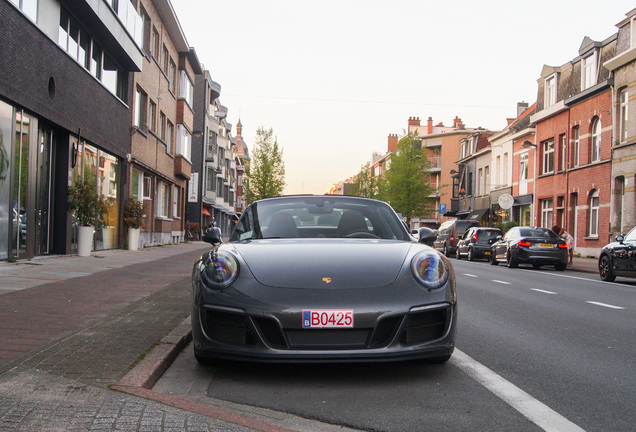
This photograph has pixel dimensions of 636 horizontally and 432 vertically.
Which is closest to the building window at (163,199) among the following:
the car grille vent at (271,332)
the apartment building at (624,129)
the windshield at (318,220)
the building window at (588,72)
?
the apartment building at (624,129)

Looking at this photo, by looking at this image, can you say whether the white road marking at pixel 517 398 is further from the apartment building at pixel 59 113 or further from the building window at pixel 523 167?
the building window at pixel 523 167

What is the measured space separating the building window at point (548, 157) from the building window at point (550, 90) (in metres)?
2.23

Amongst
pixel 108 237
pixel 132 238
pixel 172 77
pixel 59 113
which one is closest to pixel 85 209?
pixel 59 113

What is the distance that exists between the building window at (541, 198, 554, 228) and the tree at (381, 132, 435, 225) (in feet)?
78.1

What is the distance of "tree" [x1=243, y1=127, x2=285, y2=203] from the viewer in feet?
211

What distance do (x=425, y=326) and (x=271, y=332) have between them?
0.99m

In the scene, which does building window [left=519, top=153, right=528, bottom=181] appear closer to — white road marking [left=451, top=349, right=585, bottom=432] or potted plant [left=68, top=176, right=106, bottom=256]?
potted plant [left=68, top=176, right=106, bottom=256]

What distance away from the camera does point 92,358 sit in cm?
434

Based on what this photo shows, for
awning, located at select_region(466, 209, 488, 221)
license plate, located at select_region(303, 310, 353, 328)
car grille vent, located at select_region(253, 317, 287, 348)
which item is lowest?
car grille vent, located at select_region(253, 317, 287, 348)

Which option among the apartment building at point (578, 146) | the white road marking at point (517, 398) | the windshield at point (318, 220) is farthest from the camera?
the apartment building at point (578, 146)

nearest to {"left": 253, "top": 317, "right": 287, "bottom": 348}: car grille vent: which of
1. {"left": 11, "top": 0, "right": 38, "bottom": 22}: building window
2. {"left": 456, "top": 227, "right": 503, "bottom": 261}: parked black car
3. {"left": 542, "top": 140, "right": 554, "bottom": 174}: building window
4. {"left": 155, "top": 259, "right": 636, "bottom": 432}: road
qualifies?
{"left": 155, "top": 259, "right": 636, "bottom": 432}: road

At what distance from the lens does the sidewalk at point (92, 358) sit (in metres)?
3.16

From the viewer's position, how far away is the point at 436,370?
4598 millimetres

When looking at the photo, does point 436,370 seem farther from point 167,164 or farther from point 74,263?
point 167,164
